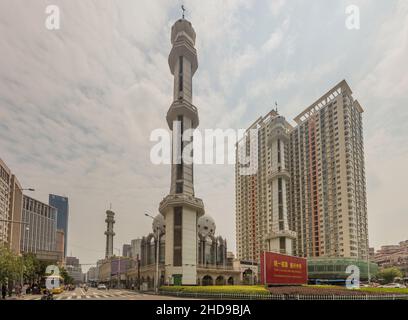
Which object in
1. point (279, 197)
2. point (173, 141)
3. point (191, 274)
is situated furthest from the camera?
point (279, 197)

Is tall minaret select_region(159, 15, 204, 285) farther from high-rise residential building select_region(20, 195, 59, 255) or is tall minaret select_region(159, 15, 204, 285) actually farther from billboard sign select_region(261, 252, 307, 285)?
high-rise residential building select_region(20, 195, 59, 255)

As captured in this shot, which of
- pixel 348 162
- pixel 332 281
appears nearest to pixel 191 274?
pixel 332 281

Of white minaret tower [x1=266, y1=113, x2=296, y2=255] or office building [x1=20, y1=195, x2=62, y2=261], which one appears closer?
white minaret tower [x1=266, y1=113, x2=296, y2=255]

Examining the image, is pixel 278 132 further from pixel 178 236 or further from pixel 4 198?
pixel 4 198

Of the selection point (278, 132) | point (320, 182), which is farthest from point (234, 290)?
point (320, 182)

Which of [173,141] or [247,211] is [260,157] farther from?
[173,141]

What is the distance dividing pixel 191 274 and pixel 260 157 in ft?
238

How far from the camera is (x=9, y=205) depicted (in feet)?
316

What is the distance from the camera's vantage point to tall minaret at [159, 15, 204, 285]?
66625mm

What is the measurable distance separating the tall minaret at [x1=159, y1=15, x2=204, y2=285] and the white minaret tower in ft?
98.6

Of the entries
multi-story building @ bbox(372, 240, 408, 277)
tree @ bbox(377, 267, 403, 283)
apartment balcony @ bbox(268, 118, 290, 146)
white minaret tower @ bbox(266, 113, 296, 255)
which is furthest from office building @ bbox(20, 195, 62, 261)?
multi-story building @ bbox(372, 240, 408, 277)

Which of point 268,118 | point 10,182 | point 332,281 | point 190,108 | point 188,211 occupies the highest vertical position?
point 268,118

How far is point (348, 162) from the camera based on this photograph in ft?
329

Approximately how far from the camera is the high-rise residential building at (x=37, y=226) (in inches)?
6132
